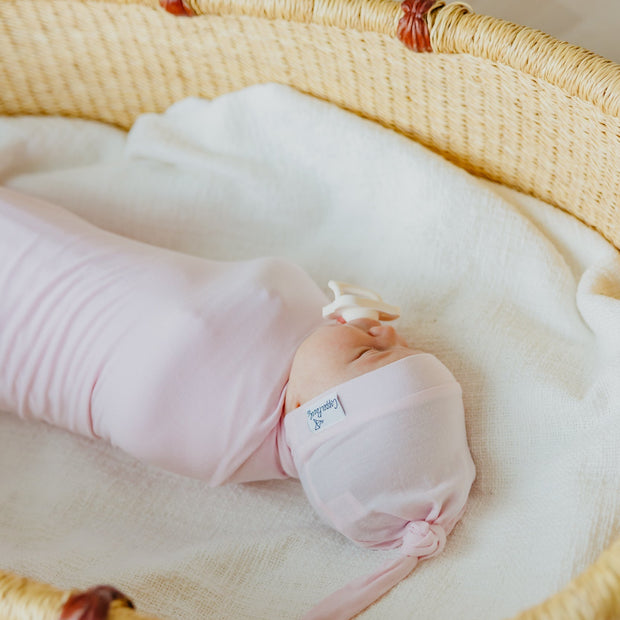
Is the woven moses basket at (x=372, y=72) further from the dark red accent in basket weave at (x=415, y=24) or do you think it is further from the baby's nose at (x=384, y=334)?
the baby's nose at (x=384, y=334)

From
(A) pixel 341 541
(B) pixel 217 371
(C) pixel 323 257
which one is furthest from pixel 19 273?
(A) pixel 341 541

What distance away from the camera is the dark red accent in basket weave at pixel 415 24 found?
3.73 ft

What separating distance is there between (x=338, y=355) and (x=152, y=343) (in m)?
0.24

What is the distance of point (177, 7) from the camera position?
1307 millimetres

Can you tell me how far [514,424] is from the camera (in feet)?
3.40

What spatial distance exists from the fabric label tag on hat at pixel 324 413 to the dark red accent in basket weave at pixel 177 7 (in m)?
0.72

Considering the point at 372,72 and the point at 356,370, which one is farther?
the point at 372,72

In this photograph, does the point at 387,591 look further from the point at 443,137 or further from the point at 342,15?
the point at 342,15

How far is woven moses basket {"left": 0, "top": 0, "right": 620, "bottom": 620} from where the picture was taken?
3.63ft

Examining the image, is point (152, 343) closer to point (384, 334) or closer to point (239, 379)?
point (239, 379)

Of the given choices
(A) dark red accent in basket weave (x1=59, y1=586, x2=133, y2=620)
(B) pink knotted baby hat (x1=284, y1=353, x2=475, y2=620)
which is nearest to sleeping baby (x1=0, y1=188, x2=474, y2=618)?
(B) pink knotted baby hat (x1=284, y1=353, x2=475, y2=620)

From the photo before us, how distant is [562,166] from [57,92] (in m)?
0.93

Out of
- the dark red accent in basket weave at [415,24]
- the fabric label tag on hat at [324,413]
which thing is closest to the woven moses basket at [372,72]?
the dark red accent in basket weave at [415,24]

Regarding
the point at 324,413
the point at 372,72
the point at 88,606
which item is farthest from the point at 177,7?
the point at 88,606
